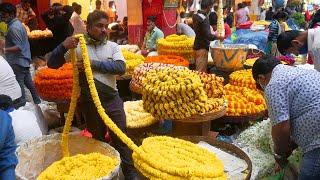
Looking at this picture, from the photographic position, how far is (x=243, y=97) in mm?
4723

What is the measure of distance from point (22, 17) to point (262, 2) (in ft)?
37.4

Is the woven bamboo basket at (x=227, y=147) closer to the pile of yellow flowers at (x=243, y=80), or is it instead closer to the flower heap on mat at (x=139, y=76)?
the flower heap on mat at (x=139, y=76)

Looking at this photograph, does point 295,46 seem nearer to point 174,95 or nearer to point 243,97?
point 174,95

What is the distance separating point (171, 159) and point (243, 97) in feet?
8.35

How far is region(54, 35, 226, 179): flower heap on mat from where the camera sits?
224cm

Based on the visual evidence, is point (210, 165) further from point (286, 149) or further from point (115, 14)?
point (115, 14)

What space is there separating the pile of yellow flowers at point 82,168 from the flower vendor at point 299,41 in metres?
1.79

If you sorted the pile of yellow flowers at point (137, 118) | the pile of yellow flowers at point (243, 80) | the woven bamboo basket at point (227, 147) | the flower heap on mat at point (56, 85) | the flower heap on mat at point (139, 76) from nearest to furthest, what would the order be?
the woven bamboo basket at point (227, 147) → the pile of yellow flowers at point (137, 118) → the flower heap on mat at point (56, 85) → the flower heap on mat at point (139, 76) → the pile of yellow flowers at point (243, 80)

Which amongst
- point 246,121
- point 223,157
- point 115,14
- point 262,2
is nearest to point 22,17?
point 115,14

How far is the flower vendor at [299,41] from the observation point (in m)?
3.34

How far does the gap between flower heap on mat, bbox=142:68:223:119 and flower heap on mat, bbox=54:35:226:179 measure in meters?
0.66

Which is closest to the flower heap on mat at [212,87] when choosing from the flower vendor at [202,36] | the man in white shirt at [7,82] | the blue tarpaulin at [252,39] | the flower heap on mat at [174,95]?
the flower heap on mat at [174,95]

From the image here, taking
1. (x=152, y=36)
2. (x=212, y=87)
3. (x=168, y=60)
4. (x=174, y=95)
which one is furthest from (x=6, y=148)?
(x=152, y=36)

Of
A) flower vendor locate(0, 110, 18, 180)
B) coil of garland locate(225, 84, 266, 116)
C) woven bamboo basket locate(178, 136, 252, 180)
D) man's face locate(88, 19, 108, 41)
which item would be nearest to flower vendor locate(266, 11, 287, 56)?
coil of garland locate(225, 84, 266, 116)
